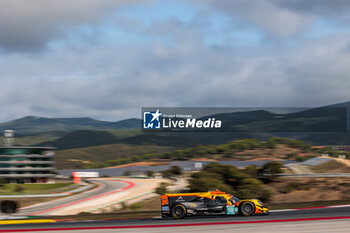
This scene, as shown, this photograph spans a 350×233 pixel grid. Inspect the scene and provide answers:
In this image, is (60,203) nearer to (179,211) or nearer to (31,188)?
(31,188)

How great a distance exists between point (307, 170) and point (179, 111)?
30502 mm

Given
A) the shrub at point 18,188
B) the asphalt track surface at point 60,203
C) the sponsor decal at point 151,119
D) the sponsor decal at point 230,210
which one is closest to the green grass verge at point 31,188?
the shrub at point 18,188

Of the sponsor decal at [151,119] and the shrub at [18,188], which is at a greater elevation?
the sponsor decal at [151,119]

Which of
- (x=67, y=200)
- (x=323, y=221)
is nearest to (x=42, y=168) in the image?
(x=67, y=200)

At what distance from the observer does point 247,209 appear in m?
21.5

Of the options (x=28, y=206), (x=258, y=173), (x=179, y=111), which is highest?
(x=179, y=111)

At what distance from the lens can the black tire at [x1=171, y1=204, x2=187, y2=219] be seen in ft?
71.5

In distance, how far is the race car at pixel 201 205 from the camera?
21.8m

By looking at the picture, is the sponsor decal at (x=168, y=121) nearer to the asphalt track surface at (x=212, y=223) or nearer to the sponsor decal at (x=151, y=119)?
the sponsor decal at (x=151, y=119)

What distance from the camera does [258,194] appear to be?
148 feet

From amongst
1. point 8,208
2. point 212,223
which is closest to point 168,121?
point 8,208

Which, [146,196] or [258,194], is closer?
[258,194]

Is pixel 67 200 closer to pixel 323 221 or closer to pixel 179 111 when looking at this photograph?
pixel 179 111

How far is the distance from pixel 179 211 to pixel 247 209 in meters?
3.49
